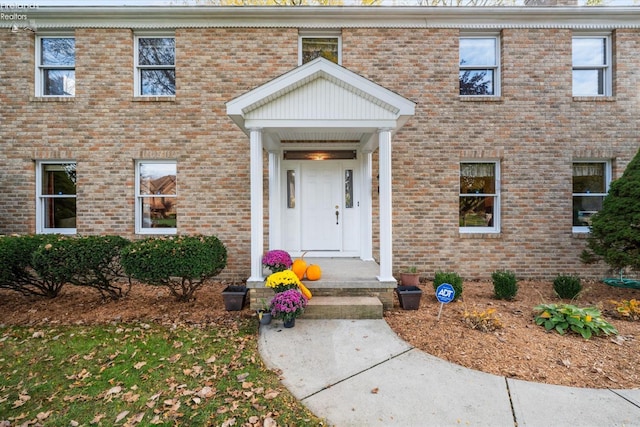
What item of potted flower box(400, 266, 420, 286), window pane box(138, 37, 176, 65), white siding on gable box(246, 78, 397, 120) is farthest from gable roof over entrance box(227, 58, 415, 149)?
window pane box(138, 37, 176, 65)

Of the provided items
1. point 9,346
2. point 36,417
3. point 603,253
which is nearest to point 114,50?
point 9,346

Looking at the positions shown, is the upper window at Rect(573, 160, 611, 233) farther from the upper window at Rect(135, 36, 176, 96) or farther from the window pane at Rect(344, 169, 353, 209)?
the upper window at Rect(135, 36, 176, 96)

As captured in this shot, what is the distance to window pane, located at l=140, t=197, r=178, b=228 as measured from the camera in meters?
7.05

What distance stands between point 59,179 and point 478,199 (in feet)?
31.9

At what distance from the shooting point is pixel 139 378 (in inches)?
126

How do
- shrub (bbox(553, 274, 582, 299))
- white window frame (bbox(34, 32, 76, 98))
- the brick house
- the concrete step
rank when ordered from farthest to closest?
white window frame (bbox(34, 32, 76, 98)) → the brick house → shrub (bbox(553, 274, 582, 299)) → the concrete step

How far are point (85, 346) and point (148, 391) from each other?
159cm

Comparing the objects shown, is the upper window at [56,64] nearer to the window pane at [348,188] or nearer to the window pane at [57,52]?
the window pane at [57,52]

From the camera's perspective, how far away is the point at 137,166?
6996 mm

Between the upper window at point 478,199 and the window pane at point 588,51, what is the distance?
3.10 meters

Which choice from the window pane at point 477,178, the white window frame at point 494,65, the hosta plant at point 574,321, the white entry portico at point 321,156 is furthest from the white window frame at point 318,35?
the hosta plant at point 574,321

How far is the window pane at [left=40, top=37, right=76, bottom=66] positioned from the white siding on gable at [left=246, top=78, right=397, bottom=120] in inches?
216

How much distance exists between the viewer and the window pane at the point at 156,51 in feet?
23.1

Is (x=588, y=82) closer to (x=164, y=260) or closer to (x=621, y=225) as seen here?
(x=621, y=225)
